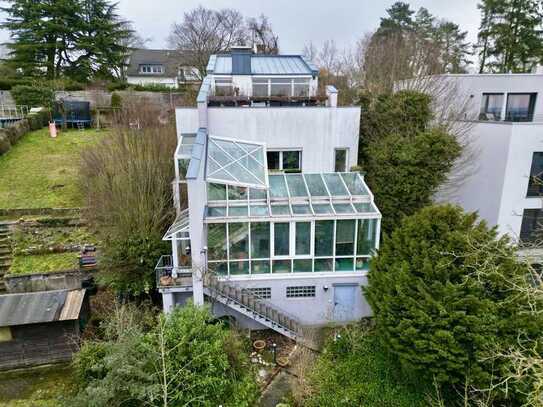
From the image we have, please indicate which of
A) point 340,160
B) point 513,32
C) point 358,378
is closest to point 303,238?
point 358,378

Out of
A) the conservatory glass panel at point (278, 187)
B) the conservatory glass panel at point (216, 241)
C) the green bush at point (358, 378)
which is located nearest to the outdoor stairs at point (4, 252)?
the conservatory glass panel at point (216, 241)

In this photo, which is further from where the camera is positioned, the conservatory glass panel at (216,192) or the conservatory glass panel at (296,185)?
the conservatory glass panel at (296,185)

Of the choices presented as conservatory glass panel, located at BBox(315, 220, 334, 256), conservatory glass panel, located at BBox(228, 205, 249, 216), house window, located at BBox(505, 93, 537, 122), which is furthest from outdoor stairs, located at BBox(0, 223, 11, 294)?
house window, located at BBox(505, 93, 537, 122)

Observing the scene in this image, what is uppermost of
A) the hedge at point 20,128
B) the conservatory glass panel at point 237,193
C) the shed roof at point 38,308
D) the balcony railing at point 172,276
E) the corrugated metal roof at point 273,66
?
the corrugated metal roof at point 273,66

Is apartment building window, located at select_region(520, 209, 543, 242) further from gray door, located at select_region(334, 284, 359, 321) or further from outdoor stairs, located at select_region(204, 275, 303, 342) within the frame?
outdoor stairs, located at select_region(204, 275, 303, 342)

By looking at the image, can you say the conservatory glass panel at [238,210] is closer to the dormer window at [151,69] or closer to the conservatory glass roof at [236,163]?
the conservatory glass roof at [236,163]

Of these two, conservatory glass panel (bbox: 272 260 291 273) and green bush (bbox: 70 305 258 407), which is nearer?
green bush (bbox: 70 305 258 407)

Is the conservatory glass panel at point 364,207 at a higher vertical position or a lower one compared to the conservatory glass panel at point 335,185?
lower

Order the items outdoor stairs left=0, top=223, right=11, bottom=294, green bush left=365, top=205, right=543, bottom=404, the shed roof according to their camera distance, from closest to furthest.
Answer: green bush left=365, top=205, right=543, bottom=404, the shed roof, outdoor stairs left=0, top=223, right=11, bottom=294

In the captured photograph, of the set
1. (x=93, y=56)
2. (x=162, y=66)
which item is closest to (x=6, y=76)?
(x=93, y=56)
